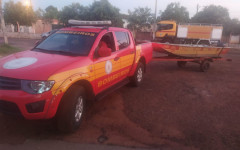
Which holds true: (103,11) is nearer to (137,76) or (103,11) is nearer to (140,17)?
(140,17)

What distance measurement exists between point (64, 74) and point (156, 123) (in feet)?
6.90

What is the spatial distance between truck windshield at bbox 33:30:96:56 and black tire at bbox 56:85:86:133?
2.80 feet

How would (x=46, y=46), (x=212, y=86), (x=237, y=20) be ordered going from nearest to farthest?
1. (x=46, y=46)
2. (x=212, y=86)
3. (x=237, y=20)

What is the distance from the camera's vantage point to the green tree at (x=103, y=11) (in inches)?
1142

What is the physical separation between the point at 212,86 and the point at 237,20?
39.8 meters

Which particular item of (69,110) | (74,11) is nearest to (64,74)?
(69,110)

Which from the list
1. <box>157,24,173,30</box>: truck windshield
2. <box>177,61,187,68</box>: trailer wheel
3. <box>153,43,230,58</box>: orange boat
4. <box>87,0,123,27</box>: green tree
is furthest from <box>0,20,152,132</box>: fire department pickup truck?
<box>87,0,123,27</box>: green tree

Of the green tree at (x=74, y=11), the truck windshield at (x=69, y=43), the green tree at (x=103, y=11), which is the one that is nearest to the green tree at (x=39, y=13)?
the green tree at (x=74, y=11)

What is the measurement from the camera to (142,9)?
1425 inches

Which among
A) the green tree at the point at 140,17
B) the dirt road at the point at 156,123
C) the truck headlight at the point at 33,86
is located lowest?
the dirt road at the point at 156,123

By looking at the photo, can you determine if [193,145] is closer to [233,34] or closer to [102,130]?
[102,130]

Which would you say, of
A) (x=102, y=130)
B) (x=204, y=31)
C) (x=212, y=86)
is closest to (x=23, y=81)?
(x=102, y=130)

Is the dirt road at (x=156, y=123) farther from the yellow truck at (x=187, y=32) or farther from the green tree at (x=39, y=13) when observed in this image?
the green tree at (x=39, y=13)

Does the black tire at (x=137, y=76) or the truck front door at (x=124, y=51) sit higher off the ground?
the truck front door at (x=124, y=51)
